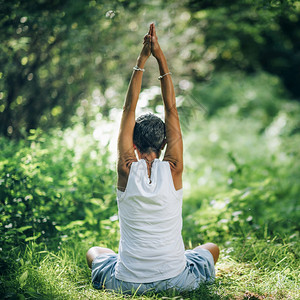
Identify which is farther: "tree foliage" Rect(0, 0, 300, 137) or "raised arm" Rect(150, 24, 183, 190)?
"tree foliage" Rect(0, 0, 300, 137)

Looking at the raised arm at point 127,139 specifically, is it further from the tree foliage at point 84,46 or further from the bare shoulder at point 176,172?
the tree foliage at point 84,46

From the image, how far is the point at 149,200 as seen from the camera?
225 cm


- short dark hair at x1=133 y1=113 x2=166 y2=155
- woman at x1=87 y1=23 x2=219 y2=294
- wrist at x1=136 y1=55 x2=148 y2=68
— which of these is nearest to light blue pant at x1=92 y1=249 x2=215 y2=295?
woman at x1=87 y1=23 x2=219 y2=294

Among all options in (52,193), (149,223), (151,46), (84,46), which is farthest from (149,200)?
(84,46)

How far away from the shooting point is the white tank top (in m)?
2.27

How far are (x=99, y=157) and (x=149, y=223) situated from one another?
6.92 feet

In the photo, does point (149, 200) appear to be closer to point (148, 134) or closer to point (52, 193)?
point (148, 134)

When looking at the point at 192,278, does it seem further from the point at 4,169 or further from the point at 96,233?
the point at 4,169

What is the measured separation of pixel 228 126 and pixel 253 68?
4462 mm

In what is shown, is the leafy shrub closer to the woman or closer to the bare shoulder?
the woman

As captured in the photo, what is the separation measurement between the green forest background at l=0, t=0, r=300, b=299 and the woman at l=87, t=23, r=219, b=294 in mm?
152

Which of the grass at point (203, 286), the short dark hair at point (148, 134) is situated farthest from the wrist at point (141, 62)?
the grass at point (203, 286)

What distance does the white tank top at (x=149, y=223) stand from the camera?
2266 millimetres

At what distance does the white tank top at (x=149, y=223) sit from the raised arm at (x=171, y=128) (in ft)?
0.21
